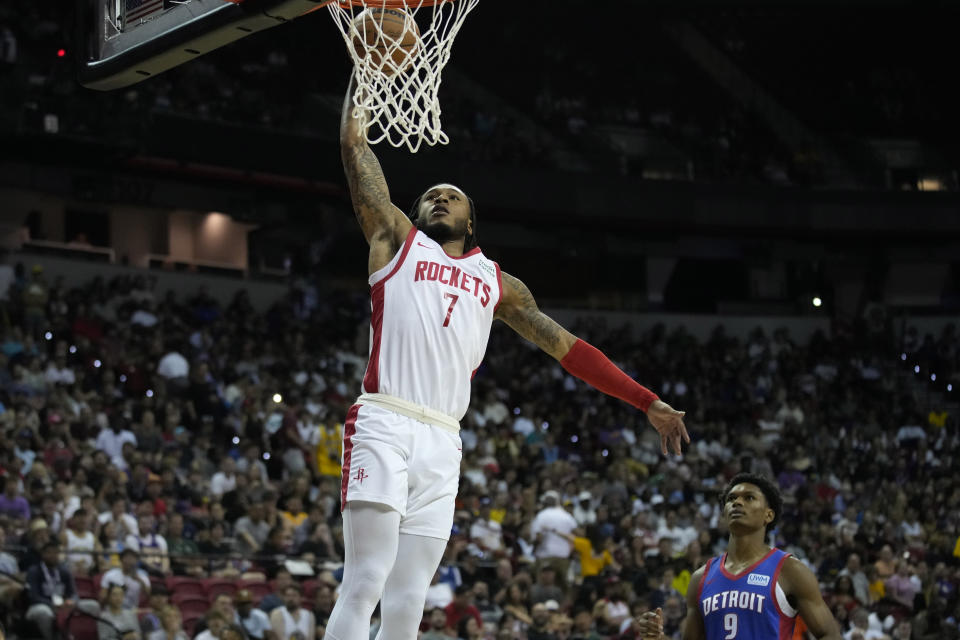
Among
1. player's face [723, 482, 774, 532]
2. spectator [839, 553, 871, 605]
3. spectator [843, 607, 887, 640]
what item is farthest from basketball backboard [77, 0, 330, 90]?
spectator [839, 553, 871, 605]

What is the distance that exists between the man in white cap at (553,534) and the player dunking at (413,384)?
350 inches

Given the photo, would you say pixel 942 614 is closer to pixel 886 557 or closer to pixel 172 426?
pixel 886 557

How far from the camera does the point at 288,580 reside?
12086 millimetres

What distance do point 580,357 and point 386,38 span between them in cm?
162

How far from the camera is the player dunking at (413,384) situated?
5168 mm

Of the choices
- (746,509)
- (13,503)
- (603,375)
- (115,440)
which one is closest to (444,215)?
(603,375)

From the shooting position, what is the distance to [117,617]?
11094 mm

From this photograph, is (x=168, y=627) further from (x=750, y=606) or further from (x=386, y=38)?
(x=386, y=38)

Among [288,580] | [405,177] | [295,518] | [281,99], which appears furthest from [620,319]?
[288,580]

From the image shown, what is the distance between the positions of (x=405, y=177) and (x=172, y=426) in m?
9.77

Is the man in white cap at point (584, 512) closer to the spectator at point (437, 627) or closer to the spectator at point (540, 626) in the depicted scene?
the spectator at point (540, 626)

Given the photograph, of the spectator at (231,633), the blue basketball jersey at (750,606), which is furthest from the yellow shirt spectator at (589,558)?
the blue basketball jersey at (750,606)

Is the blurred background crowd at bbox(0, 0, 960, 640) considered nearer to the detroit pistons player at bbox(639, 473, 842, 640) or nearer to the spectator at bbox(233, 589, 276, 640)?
the spectator at bbox(233, 589, 276, 640)

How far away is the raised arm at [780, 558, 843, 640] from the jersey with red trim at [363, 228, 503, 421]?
176 centimetres
